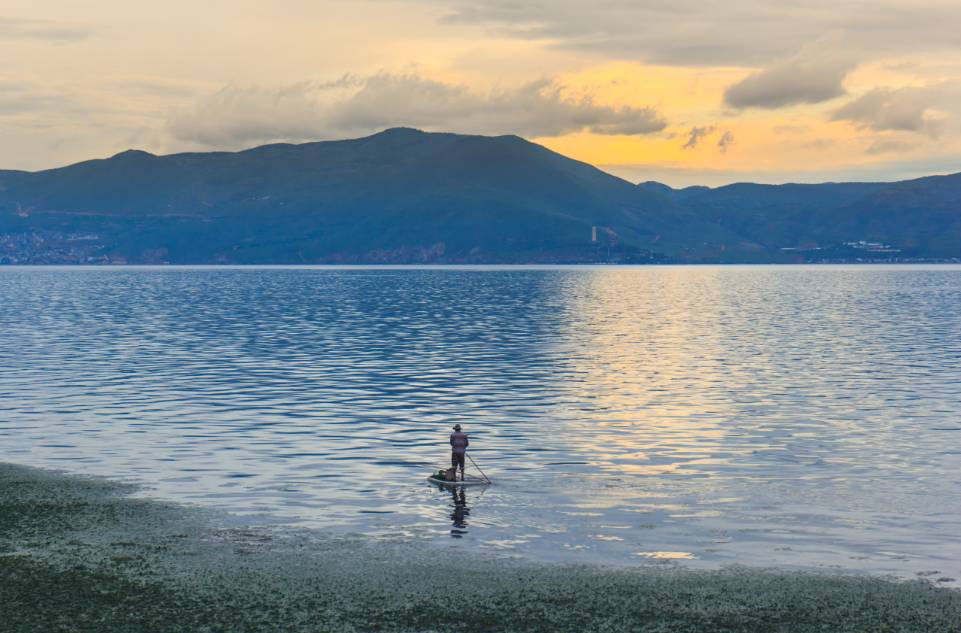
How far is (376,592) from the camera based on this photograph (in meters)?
29.6

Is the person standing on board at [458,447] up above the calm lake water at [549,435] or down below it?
above

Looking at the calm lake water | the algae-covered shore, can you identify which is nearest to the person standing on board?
the calm lake water

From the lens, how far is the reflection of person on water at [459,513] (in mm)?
36625

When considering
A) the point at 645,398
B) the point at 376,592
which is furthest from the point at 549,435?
the point at 376,592

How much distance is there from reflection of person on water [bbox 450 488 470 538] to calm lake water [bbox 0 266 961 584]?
13 cm

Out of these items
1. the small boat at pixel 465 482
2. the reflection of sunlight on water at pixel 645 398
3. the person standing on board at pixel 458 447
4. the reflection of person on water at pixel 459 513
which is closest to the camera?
the reflection of person on water at pixel 459 513

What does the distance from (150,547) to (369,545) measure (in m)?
6.75

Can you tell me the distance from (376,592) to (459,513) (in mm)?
9862

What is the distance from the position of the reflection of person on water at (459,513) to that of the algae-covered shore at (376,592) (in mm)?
2529

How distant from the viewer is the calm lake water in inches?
1459

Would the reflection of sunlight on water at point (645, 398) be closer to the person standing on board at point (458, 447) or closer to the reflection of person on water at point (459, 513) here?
the person standing on board at point (458, 447)

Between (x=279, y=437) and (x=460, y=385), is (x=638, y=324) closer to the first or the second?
(x=460, y=385)

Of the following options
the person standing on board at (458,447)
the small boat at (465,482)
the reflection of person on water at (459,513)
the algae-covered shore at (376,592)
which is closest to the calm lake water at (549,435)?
the reflection of person on water at (459,513)

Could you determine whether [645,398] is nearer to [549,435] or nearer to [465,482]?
[549,435]
